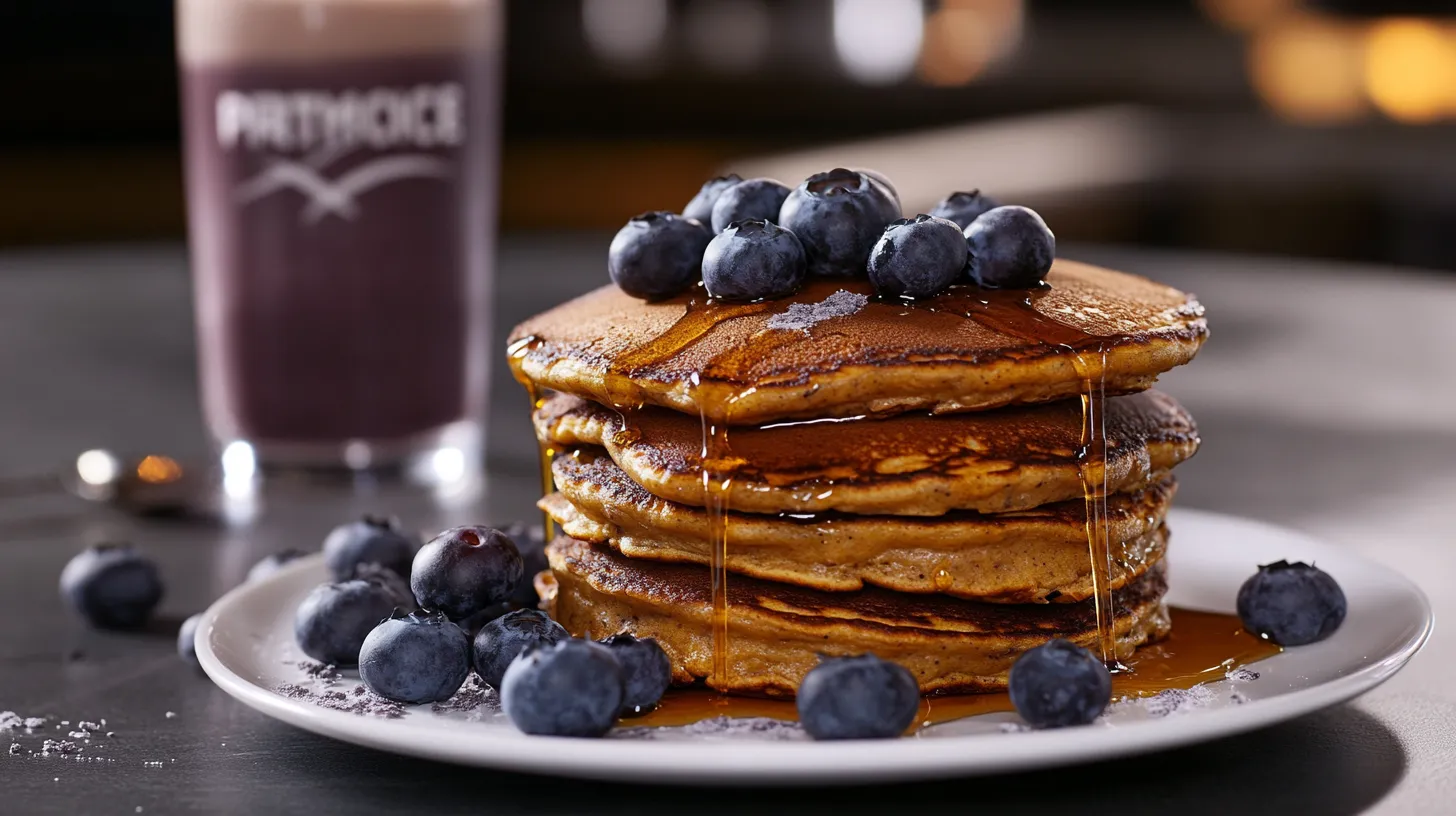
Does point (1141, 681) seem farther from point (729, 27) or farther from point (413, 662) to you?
point (729, 27)

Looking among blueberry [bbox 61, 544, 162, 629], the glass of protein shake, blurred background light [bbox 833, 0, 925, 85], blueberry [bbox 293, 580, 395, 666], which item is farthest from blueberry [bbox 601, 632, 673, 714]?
blurred background light [bbox 833, 0, 925, 85]

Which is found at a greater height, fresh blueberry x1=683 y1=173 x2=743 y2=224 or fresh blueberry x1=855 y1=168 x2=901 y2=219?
fresh blueberry x1=855 y1=168 x2=901 y2=219

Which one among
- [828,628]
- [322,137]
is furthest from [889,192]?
[322,137]

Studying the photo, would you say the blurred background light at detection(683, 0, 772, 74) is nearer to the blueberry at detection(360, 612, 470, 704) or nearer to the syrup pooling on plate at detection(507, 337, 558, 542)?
the syrup pooling on plate at detection(507, 337, 558, 542)

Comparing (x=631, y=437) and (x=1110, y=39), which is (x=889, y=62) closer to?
(x=1110, y=39)

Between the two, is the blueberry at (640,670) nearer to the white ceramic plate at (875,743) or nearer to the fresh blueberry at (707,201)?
the white ceramic plate at (875,743)

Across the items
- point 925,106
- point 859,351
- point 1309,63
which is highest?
point 859,351
